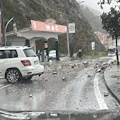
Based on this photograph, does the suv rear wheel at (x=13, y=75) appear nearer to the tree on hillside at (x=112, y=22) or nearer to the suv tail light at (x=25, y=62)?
the suv tail light at (x=25, y=62)

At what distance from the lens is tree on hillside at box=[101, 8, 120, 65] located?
16.8 metres

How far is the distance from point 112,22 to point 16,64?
9.89 meters

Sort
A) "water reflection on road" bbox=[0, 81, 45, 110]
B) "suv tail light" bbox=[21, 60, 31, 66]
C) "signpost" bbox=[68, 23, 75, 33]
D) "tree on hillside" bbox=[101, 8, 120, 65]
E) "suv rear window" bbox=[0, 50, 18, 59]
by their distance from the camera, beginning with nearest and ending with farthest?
1. "water reflection on road" bbox=[0, 81, 45, 110]
2. "suv tail light" bbox=[21, 60, 31, 66]
3. "suv rear window" bbox=[0, 50, 18, 59]
4. "tree on hillside" bbox=[101, 8, 120, 65]
5. "signpost" bbox=[68, 23, 75, 33]

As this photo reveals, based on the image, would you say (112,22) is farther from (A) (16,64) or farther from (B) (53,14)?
(B) (53,14)

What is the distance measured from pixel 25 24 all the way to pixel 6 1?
21.0ft

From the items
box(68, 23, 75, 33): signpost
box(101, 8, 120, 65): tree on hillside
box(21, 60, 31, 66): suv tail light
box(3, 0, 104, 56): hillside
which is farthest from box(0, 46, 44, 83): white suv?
box(3, 0, 104, 56): hillside

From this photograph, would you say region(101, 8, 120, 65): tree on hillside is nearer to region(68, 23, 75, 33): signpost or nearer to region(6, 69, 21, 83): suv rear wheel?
region(6, 69, 21, 83): suv rear wheel

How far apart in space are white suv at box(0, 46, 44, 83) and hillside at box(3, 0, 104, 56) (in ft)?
103

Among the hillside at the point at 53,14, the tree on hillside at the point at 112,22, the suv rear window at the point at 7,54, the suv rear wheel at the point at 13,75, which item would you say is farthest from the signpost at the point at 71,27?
the suv rear wheel at the point at 13,75

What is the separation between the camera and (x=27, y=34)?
2648 cm

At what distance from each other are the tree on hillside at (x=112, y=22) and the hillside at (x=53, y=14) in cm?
2412

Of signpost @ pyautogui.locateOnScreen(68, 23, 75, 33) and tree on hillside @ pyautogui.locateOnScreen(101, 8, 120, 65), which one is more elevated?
signpost @ pyautogui.locateOnScreen(68, 23, 75, 33)

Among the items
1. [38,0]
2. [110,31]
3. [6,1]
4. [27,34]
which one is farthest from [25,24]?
[110,31]

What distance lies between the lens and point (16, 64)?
33.1ft
